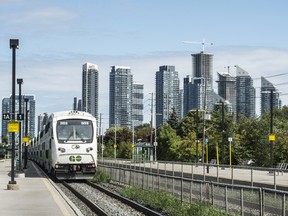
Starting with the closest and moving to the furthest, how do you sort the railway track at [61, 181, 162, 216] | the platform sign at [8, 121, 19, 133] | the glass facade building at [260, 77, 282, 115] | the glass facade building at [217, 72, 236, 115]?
the railway track at [61, 181, 162, 216] < the platform sign at [8, 121, 19, 133] < the glass facade building at [260, 77, 282, 115] < the glass facade building at [217, 72, 236, 115]

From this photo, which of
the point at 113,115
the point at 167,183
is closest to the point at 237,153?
the point at 167,183

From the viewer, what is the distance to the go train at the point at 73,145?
35000 millimetres

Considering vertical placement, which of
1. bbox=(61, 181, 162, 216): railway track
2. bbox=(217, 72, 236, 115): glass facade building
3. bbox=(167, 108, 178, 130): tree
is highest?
bbox=(217, 72, 236, 115): glass facade building

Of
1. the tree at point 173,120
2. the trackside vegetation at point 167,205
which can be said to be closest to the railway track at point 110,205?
the trackside vegetation at point 167,205

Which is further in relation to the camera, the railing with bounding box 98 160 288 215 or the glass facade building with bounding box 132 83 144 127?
the glass facade building with bounding box 132 83 144 127

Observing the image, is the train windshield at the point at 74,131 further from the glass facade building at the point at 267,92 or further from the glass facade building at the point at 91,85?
the glass facade building at the point at 91,85

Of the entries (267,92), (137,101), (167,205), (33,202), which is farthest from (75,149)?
(137,101)

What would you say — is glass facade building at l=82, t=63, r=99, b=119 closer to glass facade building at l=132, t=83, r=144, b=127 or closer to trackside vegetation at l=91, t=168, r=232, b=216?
glass facade building at l=132, t=83, r=144, b=127

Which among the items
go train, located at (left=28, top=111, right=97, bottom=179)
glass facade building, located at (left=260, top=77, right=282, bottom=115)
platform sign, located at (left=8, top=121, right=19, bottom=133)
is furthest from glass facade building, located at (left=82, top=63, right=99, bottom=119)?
platform sign, located at (left=8, top=121, right=19, bottom=133)

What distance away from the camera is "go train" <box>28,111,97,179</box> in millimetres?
35000

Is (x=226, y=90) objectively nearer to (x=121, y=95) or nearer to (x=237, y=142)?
(x=237, y=142)

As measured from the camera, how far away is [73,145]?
35.1 m

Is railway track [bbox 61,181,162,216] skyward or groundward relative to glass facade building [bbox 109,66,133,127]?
groundward

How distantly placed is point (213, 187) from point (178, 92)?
17162 cm
